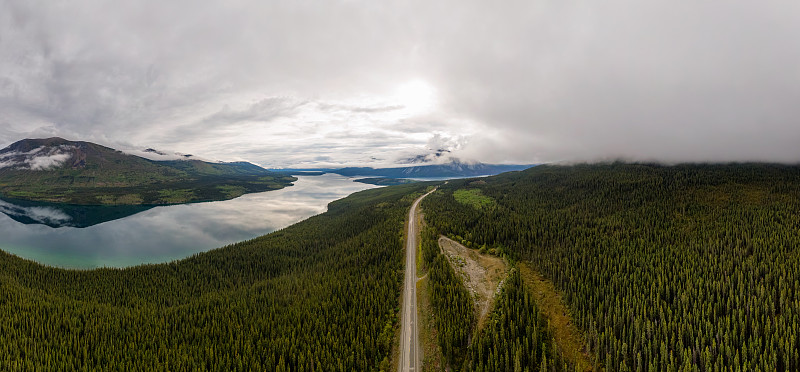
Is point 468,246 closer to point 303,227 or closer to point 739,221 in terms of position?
point 739,221

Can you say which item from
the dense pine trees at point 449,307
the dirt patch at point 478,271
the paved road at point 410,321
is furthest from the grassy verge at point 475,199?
the dense pine trees at point 449,307

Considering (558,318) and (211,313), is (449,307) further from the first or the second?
(211,313)

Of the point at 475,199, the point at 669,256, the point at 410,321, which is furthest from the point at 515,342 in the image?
the point at 475,199

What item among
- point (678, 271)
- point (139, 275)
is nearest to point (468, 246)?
point (678, 271)

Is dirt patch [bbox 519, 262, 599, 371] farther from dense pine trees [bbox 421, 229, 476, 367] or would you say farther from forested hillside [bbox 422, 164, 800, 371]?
dense pine trees [bbox 421, 229, 476, 367]

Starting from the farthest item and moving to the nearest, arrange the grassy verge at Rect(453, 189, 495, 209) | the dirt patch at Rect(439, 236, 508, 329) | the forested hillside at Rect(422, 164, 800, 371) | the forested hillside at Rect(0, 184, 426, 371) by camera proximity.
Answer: the grassy verge at Rect(453, 189, 495, 209) < the dirt patch at Rect(439, 236, 508, 329) < the forested hillside at Rect(0, 184, 426, 371) < the forested hillside at Rect(422, 164, 800, 371)

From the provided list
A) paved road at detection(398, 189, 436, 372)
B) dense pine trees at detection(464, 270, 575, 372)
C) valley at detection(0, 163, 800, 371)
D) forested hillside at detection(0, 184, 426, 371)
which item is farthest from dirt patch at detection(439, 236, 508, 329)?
forested hillside at detection(0, 184, 426, 371)

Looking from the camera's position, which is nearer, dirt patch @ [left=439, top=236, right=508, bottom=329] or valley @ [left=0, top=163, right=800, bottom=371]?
valley @ [left=0, top=163, right=800, bottom=371]
